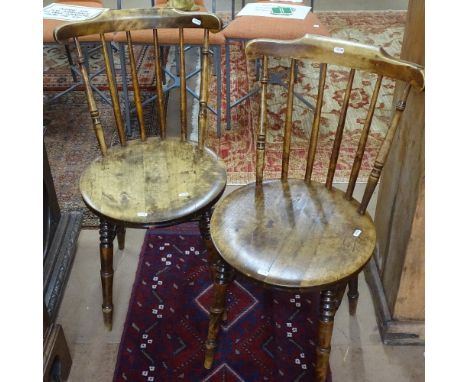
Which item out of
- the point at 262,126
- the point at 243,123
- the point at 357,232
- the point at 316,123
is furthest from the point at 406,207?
the point at 243,123

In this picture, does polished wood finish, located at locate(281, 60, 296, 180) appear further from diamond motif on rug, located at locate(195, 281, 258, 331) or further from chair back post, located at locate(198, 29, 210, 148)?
diamond motif on rug, located at locate(195, 281, 258, 331)

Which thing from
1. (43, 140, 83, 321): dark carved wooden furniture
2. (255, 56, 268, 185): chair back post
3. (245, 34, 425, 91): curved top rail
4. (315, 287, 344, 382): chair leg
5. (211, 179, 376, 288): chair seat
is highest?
(245, 34, 425, 91): curved top rail

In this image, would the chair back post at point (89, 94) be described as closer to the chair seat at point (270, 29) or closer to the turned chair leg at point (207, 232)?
the turned chair leg at point (207, 232)

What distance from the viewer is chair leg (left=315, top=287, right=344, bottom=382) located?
4.27 feet

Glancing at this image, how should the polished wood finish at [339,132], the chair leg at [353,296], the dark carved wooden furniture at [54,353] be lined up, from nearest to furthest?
the polished wood finish at [339,132]
the dark carved wooden furniture at [54,353]
the chair leg at [353,296]

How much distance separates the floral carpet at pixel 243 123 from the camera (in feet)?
8.36

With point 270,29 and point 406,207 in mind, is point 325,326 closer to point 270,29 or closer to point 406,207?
point 406,207

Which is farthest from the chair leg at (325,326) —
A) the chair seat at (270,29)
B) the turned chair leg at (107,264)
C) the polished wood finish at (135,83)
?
the chair seat at (270,29)

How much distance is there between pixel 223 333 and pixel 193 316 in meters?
0.13

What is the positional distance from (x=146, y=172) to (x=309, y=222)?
54 cm

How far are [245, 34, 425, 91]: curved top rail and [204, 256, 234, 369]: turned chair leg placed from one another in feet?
1.95

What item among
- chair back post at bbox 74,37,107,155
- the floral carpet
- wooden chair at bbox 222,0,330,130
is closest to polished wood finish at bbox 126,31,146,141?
chair back post at bbox 74,37,107,155
